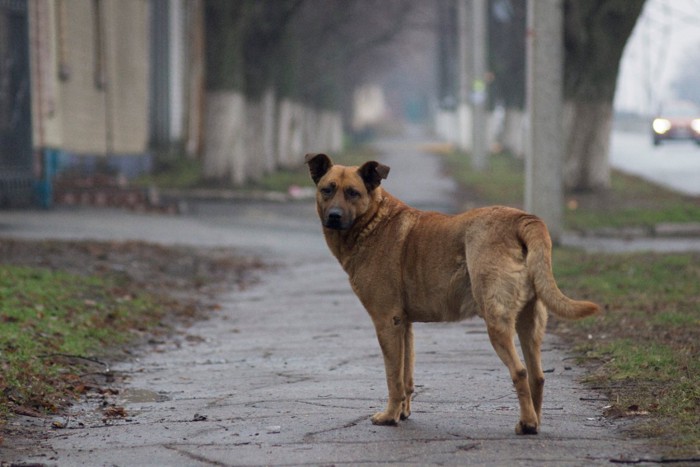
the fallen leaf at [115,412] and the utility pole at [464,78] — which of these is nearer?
the fallen leaf at [115,412]

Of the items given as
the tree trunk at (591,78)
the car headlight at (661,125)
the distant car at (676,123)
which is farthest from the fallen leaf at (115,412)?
the car headlight at (661,125)

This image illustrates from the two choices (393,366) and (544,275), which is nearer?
(544,275)

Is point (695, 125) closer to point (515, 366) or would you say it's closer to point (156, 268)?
point (156, 268)

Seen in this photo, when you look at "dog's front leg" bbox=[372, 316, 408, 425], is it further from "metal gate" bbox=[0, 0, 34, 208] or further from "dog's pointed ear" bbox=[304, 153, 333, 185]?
"metal gate" bbox=[0, 0, 34, 208]

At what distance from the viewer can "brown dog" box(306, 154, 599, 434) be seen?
19.9ft

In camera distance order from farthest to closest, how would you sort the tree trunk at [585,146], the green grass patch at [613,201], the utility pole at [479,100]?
1. the utility pole at [479,100]
2. the tree trunk at [585,146]
3. the green grass patch at [613,201]

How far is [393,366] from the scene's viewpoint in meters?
6.61

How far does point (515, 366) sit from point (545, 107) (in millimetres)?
9822

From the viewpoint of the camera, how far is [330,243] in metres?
6.91

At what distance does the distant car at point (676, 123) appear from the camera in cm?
4559

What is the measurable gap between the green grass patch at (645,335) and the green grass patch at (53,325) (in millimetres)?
3455

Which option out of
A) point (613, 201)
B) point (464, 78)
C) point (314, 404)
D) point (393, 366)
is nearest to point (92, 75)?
point (613, 201)

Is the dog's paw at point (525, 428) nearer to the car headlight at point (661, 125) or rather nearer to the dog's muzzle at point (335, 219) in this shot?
the dog's muzzle at point (335, 219)

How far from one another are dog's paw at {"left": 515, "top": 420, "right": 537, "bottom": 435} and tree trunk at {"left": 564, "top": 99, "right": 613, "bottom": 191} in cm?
1895
